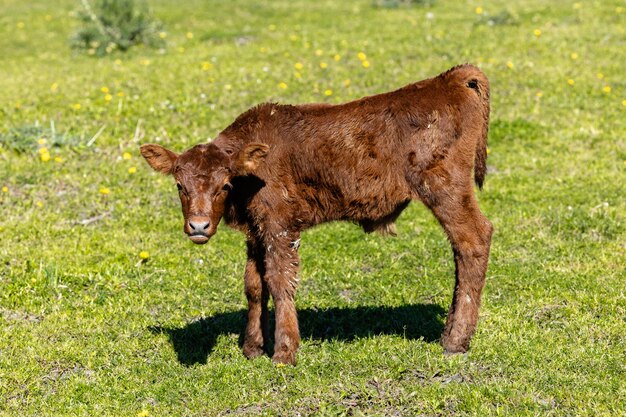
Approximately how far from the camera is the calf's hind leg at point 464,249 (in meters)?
7.51

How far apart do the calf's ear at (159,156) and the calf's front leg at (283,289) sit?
1068 millimetres

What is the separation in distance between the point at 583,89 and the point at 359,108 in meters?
9.04

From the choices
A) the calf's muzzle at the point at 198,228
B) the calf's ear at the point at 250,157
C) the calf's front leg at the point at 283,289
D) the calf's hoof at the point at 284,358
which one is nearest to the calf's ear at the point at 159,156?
the calf's ear at the point at 250,157

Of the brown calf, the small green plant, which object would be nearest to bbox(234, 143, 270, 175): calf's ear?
the brown calf

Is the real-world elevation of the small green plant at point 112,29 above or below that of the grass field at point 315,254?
above

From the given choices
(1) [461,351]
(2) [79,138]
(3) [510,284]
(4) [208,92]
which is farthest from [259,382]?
(4) [208,92]

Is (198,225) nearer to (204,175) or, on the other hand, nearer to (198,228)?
(198,228)

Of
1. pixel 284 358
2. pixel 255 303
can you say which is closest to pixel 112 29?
pixel 255 303

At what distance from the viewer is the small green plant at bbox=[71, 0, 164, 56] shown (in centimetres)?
1947

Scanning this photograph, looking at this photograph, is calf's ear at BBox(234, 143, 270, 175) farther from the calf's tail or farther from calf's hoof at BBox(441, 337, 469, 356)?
calf's hoof at BBox(441, 337, 469, 356)

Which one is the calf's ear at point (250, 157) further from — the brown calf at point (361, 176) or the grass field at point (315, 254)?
the grass field at point (315, 254)

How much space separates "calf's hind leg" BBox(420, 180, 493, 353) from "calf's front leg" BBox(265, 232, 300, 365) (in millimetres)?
1246

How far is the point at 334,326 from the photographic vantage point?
867cm

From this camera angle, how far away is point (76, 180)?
486 inches
